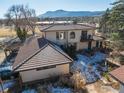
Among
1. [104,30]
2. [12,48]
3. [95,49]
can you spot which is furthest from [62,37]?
[104,30]

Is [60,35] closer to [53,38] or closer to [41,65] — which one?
[53,38]

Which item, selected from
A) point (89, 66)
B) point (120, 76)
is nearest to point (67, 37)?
point (89, 66)

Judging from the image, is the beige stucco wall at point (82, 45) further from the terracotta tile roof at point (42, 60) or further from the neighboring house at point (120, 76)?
the neighboring house at point (120, 76)

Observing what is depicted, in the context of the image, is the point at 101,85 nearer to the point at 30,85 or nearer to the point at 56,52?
the point at 56,52

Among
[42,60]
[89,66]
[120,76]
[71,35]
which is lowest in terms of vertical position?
[89,66]

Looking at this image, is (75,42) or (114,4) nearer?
(114,4)

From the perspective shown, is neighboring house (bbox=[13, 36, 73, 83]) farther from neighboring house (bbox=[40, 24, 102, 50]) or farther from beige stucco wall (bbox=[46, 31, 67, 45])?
neighboring house (bbox=[40, 24, 102, 50])
